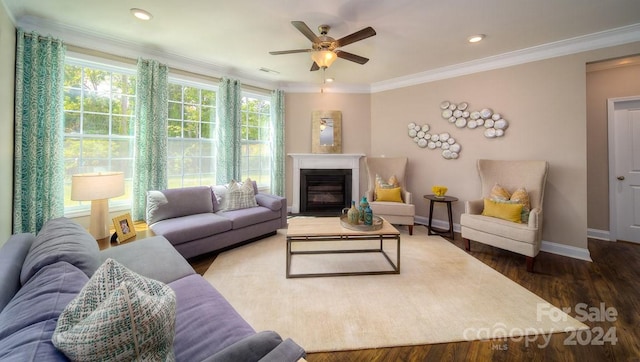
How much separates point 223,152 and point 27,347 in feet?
12.5

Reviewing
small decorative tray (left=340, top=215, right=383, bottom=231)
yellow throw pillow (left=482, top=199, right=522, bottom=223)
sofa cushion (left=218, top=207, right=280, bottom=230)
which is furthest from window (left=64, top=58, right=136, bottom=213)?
yellow throw pillow (left=482, top=199, right=522, bottom=223)

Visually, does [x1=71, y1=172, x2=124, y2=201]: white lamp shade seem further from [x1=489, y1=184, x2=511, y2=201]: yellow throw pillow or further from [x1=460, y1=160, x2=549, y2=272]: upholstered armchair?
[x1=489, y1=184, x2=511, y2=201]: yellow throw pillow

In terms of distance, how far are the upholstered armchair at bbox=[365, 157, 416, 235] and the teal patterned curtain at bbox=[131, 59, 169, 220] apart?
337 cm

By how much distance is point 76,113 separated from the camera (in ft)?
10.0

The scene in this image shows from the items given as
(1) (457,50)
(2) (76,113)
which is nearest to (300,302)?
(2) (76,113)

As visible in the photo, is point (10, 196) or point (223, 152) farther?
point (223, 152)

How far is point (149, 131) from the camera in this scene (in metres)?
3.44

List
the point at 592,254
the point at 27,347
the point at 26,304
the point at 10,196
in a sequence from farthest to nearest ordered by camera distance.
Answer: the point at 592,254 → the point at 10,196 → the point at 26,304 → the point at 27,347

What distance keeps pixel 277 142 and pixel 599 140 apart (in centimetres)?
541

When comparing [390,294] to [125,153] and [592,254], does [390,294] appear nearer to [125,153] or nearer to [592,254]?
[592,254]

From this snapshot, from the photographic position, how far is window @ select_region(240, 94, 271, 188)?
482 centimetres

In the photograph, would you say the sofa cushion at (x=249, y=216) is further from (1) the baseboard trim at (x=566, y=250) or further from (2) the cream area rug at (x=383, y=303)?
(1) the baseboard trim at (x=566, y=250)

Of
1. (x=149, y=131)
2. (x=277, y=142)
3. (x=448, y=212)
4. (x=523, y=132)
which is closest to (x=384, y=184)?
(x=448, y=212)

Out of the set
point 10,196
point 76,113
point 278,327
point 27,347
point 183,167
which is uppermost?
point 76,113
